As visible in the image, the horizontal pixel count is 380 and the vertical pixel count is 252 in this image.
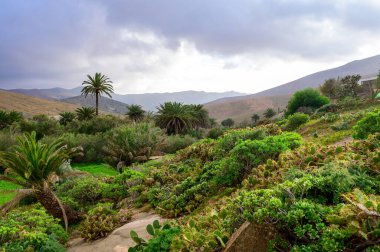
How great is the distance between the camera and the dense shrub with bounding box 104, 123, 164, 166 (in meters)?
22.2

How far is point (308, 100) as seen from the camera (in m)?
46.8

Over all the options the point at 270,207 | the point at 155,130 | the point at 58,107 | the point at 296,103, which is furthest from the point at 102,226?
the point at 58,107

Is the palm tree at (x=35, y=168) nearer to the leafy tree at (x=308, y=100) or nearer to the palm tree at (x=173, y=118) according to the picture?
the palm tree at (x=173, y=118)

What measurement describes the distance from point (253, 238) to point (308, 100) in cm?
4606

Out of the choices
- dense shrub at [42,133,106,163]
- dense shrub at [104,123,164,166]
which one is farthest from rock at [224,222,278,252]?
dense shrub at [42,133,106,163]

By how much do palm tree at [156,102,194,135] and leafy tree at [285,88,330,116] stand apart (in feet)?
54.9

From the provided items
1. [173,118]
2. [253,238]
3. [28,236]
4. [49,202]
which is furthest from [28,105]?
[253,238]

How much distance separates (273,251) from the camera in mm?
4004

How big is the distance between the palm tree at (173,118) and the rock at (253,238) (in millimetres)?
41754

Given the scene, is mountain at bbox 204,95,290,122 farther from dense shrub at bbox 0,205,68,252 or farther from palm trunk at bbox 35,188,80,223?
dense shrub at bbox 0,205,68,252

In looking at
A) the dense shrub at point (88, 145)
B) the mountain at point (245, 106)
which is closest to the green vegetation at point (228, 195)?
the dense shrub at point (88, 145)

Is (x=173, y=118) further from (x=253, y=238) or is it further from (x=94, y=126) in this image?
(x=253, y=238)

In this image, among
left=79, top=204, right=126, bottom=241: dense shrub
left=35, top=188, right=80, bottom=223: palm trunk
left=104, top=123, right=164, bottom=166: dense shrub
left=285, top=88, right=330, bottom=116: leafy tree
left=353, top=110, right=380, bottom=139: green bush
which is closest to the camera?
left=79, top=204, right=126, bottom=241: dense shrub

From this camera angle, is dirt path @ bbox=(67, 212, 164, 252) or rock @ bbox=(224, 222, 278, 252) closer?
rock @ bbox=(224, 222, 278, 252)
